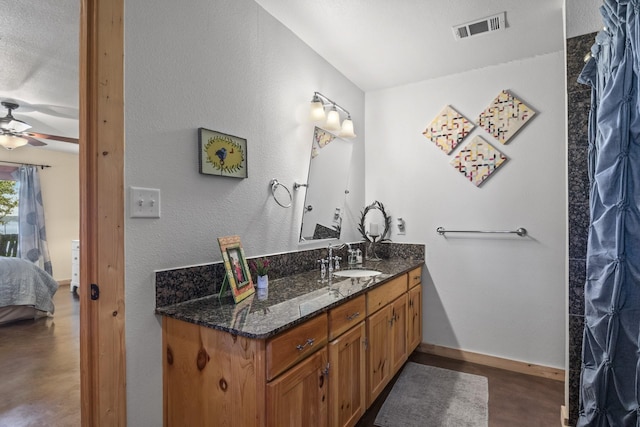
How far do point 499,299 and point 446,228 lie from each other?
68 centimetres

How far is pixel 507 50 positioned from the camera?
2479 millimetres

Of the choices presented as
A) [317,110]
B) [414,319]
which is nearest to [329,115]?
[317,110]

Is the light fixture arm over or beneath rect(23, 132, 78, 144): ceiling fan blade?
beneath

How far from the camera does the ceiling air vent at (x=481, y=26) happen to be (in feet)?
6.88

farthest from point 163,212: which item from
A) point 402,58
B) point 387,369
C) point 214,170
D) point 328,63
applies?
point 402,58

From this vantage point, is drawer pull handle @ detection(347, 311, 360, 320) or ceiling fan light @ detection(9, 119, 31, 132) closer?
drawer pull handle @ detection(347, 311, 360, 320)

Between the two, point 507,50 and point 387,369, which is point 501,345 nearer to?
point 387,369

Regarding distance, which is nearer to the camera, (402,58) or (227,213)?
(227,213)

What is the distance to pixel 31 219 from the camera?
5363 mm

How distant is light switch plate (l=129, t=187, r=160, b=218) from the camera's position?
4.40 ft

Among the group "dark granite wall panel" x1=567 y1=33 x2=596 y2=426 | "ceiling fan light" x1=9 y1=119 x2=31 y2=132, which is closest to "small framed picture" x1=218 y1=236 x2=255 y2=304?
"dark granite wall panel" x1=567 y1=33 x2=596 y2=426

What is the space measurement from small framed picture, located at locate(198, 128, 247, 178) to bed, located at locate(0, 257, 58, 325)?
3.51 m

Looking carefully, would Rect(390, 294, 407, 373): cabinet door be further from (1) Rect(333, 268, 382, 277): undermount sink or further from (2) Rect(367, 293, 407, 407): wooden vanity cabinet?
(1) Rect(333, 268, 382, 277): undermount sink

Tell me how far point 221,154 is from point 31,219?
546cm
